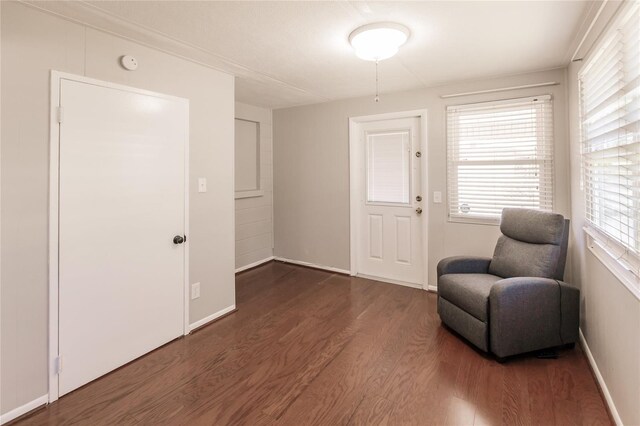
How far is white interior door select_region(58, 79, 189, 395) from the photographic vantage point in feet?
6.97

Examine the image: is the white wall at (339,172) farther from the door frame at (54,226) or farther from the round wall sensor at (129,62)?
→ the door frame at (54,226)

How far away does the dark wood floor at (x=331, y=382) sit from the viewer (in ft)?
6.29

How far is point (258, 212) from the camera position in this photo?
505 centimetres

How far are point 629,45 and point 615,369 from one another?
1.67 meters

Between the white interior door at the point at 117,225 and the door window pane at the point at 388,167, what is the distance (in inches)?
92.8

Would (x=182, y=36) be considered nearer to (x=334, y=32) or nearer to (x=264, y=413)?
(x=334, y=32)

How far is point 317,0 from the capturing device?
1953 mm

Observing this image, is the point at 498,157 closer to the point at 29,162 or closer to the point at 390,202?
the point at 390,202

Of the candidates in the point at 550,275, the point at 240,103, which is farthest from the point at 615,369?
the point at 240,103

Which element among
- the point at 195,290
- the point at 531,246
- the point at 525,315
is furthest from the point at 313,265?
the point at 525,315

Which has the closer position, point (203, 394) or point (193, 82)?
point (203, 394)

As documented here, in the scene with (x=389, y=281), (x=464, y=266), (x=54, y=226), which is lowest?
(x=389, y=281)

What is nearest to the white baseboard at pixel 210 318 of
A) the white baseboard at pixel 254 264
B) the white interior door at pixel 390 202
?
the white baseboard at pixel 254 264

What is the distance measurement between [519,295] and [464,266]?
2.37ft
